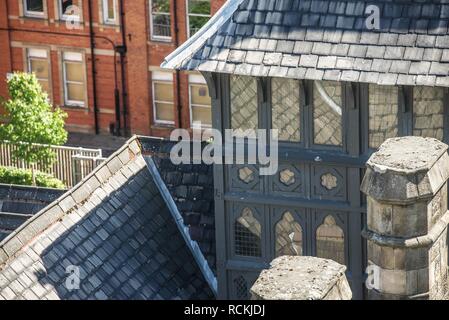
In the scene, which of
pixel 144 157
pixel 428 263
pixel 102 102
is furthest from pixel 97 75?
pixel 428 263

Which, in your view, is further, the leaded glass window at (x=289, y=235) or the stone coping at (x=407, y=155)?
the leaded glass window at (x=289, y=235)

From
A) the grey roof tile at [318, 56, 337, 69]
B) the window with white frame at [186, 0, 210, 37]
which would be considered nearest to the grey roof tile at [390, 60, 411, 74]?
the grey roof tile at [318, 56, 337, 69]

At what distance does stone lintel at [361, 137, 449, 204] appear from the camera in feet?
63.0

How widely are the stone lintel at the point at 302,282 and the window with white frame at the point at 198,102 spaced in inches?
1499

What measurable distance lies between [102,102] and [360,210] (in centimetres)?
3469

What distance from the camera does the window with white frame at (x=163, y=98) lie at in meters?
→ 58.9

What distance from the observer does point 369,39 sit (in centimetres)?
2561

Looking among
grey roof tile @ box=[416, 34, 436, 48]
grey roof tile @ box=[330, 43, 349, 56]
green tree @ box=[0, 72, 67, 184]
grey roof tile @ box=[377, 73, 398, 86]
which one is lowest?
green tree @ box=[0, 72, 67, 184]

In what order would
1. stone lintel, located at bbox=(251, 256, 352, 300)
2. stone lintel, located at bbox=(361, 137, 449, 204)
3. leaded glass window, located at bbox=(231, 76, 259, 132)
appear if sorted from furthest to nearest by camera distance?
1. leaded glass window, located at bbox=(231, 76, 259, 132)
2. stone lintel, located at bbox=(361, 137, 449, 204)
3. stone lintel, located at bbox=(251, 256, 352, 300)

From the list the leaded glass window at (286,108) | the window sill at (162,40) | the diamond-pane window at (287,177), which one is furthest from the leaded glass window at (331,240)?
the window sill at (162,40)

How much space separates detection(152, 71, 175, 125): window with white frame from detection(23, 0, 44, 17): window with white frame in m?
4.85

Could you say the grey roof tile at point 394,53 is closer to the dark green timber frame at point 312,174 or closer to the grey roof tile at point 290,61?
the dark green timber frame at point 312,174

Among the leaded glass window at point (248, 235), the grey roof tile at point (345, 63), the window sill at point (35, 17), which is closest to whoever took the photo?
the grey roof tile at point (345, 63)

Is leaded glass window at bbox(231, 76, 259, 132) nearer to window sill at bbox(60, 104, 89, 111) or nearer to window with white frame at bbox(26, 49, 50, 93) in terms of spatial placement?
window sill at bbox(60, 104, 89, 111)
